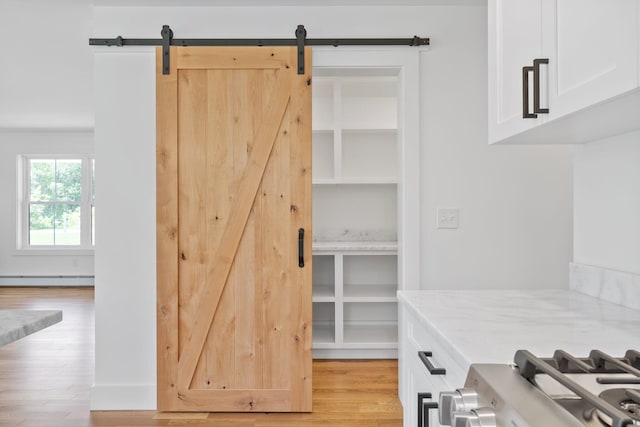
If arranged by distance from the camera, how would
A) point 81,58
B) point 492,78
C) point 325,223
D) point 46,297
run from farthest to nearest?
point 46,297 < point 325,223 < point 81,58 < point 492,78

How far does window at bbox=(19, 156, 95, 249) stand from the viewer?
786cm

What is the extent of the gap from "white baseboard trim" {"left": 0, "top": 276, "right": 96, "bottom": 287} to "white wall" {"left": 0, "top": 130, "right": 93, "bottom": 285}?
0.05 feet

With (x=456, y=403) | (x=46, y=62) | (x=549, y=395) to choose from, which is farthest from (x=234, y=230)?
(x=46, y=62)

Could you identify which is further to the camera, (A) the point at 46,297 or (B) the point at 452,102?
(A) the point at 46,297

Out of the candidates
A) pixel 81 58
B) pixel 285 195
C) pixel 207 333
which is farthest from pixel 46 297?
pixel 285 195

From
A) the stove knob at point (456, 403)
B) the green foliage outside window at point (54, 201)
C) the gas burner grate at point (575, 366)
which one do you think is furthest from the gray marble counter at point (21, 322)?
the green foliage outside window at point (54, 201)

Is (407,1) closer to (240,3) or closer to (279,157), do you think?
(240,3)

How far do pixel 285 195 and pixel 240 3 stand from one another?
1.17 m

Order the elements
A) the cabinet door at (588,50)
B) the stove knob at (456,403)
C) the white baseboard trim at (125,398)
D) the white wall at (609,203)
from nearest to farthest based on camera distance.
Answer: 1. the stove knob at (456,403)
2. the cabinet door at (588,50)
3. the white wall at (609,203)
4. the white baseboard trim at (125,398)

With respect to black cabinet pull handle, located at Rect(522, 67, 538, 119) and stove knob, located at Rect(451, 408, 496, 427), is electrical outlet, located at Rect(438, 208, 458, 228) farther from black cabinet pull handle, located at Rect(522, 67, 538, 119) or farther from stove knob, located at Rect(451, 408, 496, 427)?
stove knob, located at Rect(451, 408, 496, 427)

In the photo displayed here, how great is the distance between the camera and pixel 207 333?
282cm

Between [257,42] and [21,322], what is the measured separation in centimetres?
210

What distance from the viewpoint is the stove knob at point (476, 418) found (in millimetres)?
721

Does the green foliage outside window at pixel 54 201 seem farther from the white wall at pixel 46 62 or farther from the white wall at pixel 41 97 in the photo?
the white wall at pixel 46 62
